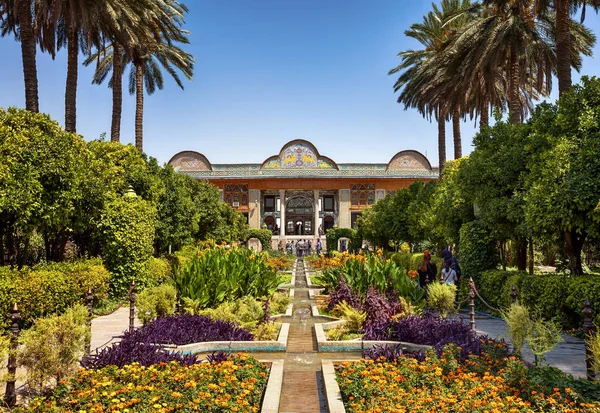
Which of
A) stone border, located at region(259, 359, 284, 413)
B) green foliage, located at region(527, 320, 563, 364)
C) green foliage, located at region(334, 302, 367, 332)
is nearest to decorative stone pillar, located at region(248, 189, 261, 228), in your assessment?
green foliage, located at region(334, 302, 367, 332)

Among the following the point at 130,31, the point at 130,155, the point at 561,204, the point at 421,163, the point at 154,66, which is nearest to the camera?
the point at 561,204

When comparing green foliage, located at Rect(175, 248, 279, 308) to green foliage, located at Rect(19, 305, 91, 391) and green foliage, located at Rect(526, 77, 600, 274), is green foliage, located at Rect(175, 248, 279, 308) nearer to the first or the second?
green foliage, located at Rect(19, 305, 91, 391)

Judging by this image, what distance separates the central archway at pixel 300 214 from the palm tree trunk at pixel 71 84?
1572 inches

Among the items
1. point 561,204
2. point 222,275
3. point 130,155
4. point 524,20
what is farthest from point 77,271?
point 524,20

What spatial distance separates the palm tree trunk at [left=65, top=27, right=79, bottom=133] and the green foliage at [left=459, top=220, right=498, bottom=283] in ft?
40.8

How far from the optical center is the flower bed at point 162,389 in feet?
14.3

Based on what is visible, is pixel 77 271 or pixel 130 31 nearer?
pixel 77 271

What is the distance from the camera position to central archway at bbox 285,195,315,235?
184ft

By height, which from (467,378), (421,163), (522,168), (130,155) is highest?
(421,163)

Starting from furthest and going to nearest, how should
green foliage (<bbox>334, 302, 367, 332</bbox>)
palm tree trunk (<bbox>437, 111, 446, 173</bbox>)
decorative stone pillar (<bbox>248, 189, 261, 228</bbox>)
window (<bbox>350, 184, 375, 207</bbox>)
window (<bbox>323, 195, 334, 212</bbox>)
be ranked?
window (<bbox>323, 195, 334, 212</bbox>), window (<bbox>350, 184, 375, 207</bbox>), decorative stone pillar (<bbox>248, 189, 261, 228</bbox>), palm tree trunk (<bbox>437, 111, 446, 173</bbox>), green foliage (<bbox>334, 302, 367, 332</bbox>)

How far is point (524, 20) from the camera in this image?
1551 cm

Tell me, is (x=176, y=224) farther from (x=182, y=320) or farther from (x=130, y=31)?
(x=182, y=320)

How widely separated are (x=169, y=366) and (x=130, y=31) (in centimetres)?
1440

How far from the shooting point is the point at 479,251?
41.1 ft
